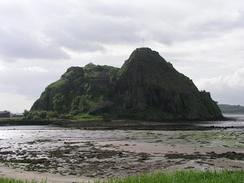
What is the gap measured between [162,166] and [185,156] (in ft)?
27.5

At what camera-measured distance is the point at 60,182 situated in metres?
32.9

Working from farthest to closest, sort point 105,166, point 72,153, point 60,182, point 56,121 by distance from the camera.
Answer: point 56,121 → point 72,153 → point 105,166 → point 60,182

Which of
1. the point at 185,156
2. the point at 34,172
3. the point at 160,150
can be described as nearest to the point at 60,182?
the point at 34,172

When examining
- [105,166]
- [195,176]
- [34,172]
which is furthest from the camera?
[105,166]

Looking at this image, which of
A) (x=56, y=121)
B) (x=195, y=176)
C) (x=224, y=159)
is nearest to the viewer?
(x=195, y=176)

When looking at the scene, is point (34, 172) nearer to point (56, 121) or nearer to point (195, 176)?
point (195, 176)

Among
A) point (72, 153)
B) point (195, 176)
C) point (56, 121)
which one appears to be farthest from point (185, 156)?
point (56, 121)

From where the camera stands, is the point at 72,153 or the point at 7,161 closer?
the point at 7,161

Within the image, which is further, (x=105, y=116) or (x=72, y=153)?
(x=105, y=116)

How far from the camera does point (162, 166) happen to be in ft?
138

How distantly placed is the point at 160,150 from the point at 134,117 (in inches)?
5578

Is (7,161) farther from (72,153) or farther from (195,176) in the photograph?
(195,176)

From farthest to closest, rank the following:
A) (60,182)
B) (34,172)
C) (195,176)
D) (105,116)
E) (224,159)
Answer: (105,116), (224,159), (34,172), (60,182), (195,176)

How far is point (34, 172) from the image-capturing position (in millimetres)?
39625
